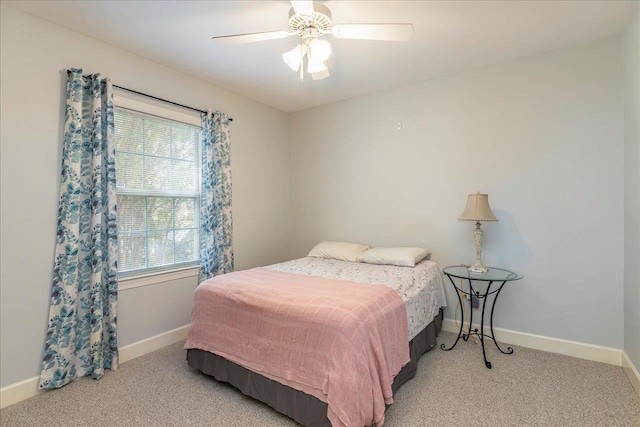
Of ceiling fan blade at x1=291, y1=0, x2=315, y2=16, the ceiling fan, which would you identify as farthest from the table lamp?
ceiling fan blade at x1=291, y1=0, x2=315, y2=16

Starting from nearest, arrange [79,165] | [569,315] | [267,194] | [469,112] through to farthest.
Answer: [79,165] < [569,315] < [469,112] < [267,194]

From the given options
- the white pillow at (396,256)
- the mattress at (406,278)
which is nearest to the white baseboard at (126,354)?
the mattress at (406,278)

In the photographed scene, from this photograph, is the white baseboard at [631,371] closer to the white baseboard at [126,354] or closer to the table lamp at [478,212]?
the table lamp at [478,212]

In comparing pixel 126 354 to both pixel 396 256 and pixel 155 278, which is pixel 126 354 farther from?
pixel 396 256

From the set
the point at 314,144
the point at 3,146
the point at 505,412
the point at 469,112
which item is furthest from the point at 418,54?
the point at 3,146

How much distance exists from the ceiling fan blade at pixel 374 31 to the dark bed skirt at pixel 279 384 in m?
2.05

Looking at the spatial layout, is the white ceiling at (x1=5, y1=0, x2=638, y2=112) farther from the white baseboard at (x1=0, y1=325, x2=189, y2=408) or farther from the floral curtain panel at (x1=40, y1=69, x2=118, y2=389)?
the white baseboard at (x1=0, y1=325, x2=189, y2=408)

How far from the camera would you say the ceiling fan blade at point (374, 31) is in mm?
1760

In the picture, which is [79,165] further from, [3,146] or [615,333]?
[615,333]

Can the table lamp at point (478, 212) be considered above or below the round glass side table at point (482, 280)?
above

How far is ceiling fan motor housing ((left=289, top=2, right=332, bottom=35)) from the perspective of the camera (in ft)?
5.94

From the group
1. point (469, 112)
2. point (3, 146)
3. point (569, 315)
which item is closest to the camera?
point (3, 146)

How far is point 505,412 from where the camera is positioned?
1.88 m

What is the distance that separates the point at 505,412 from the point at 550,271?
4.46 ft
